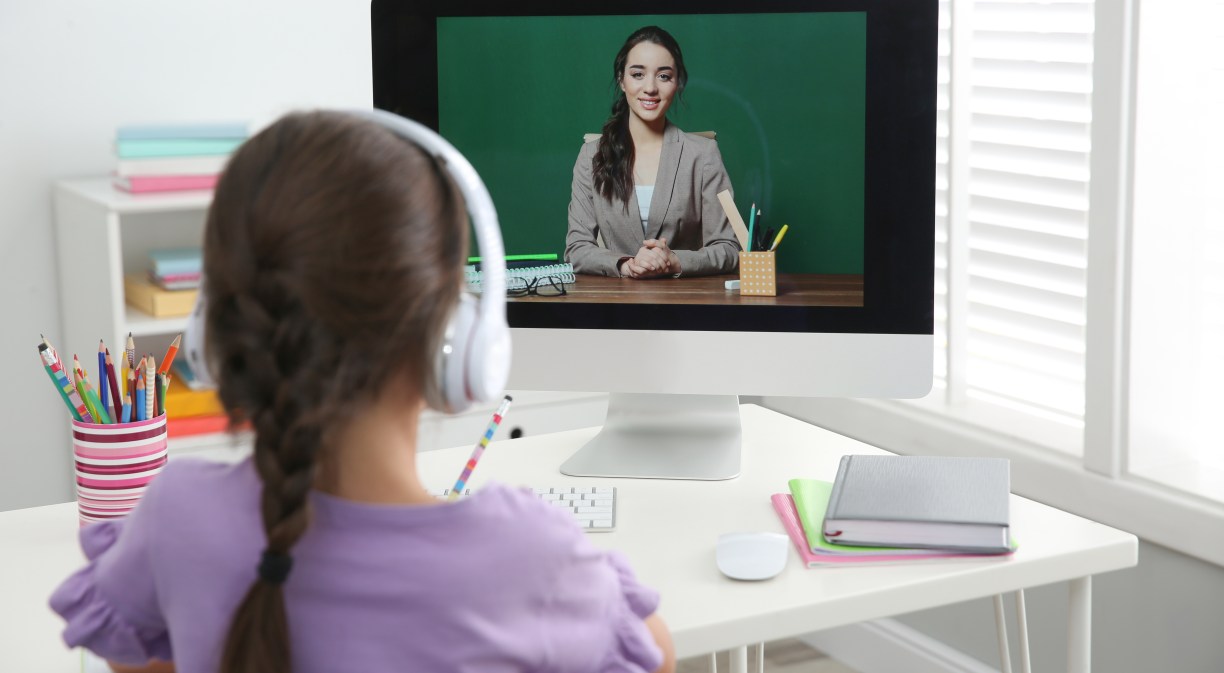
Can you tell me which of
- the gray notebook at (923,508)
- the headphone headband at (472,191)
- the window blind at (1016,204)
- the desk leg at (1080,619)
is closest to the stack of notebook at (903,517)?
the gray notebook at (923,508)

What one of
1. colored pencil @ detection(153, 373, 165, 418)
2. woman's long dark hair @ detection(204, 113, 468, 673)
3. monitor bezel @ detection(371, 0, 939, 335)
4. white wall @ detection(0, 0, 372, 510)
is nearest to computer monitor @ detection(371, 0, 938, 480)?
monitor bezel @ detection(371, 0, 939, 335)

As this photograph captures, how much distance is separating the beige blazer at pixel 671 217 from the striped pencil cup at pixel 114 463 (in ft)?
1.64

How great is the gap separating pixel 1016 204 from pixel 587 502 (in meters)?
1.13

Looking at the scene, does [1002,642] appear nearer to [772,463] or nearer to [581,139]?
[772,463]

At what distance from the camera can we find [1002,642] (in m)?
1.51

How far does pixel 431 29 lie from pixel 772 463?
64 centimetres

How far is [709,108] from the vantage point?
143 cm

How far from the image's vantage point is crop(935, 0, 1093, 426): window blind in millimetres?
2012

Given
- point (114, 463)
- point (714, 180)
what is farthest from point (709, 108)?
point (114, 463)

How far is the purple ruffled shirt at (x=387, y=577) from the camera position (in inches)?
30.9

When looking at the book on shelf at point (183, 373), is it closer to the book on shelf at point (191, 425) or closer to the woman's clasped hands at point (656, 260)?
the book on shelf at point (191, 425)

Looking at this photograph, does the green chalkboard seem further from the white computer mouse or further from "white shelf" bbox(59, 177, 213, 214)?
"white shelf" bbox(59, 177, 213, 214)

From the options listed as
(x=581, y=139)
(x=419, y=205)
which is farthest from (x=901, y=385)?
(x=419, y=205)

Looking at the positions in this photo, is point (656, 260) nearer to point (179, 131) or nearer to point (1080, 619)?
point (1080, 619)
